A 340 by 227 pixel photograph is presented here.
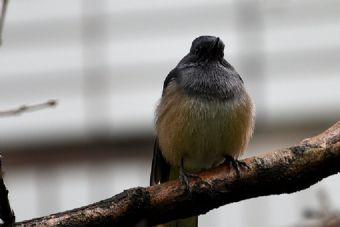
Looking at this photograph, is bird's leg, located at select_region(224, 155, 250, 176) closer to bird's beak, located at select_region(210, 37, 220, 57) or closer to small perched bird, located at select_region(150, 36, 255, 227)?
small perched bird, located at select_region(150, 36, 255, 227)

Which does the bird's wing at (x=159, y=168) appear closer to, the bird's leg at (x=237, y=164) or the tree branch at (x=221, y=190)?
the bird's leg at (x=237, y=164)

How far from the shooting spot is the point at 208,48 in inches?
308

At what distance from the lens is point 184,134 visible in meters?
7.21

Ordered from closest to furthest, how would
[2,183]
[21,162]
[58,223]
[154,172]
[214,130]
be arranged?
[2,183]
[58,223]
[214,130]
[154,172]
[21,162]

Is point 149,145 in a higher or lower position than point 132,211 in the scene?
lower

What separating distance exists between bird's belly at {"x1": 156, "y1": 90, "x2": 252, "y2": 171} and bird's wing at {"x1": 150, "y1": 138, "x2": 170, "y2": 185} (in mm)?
327

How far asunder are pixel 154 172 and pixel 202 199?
159 centimetres

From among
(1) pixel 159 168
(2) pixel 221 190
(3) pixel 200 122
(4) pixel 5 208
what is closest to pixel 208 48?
(3) pixel 200 122

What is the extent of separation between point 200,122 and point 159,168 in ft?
2.30

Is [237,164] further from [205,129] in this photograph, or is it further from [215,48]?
[215,48]

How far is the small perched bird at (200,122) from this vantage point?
7.20m

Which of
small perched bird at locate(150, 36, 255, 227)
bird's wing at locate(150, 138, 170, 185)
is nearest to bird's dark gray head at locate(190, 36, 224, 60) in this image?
small perched bird at locate(150, 36, 255, 227)

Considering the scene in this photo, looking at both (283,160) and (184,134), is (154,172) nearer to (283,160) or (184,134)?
(184,134)

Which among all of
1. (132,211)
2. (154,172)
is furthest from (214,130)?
(132,211)
